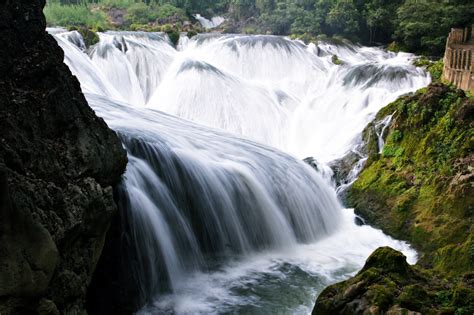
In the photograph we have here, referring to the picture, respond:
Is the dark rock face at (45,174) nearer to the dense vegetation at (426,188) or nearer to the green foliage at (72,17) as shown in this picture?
the dense vegetation at (426,188)

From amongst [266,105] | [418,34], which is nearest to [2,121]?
[266,105]

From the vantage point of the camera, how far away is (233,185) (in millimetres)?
8211

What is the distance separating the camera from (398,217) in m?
9.17

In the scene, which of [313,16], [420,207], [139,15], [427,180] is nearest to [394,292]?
[420,207]

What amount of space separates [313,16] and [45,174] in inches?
1152

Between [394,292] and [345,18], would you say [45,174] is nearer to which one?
[394,292]

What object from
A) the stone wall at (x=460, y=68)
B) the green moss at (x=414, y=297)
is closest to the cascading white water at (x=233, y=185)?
the stone wall at (x=460, y=68)

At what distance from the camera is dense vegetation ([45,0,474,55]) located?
24.0 metres

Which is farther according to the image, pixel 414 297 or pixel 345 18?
pixel 345 18

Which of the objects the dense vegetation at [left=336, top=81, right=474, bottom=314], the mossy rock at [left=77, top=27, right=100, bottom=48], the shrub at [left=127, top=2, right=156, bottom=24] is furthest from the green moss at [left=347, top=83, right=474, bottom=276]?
the shrub at [left=127, top=2, right=156, bottom=24]

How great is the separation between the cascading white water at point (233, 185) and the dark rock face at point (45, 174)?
122 cm

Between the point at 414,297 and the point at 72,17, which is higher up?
the point at 72,17

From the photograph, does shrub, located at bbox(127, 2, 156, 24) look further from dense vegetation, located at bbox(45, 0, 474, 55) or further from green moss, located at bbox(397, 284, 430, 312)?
green moss, located at bbox(397, 284, 430, 312)

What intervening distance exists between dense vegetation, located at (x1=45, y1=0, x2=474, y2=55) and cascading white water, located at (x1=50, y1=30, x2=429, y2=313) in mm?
8455
